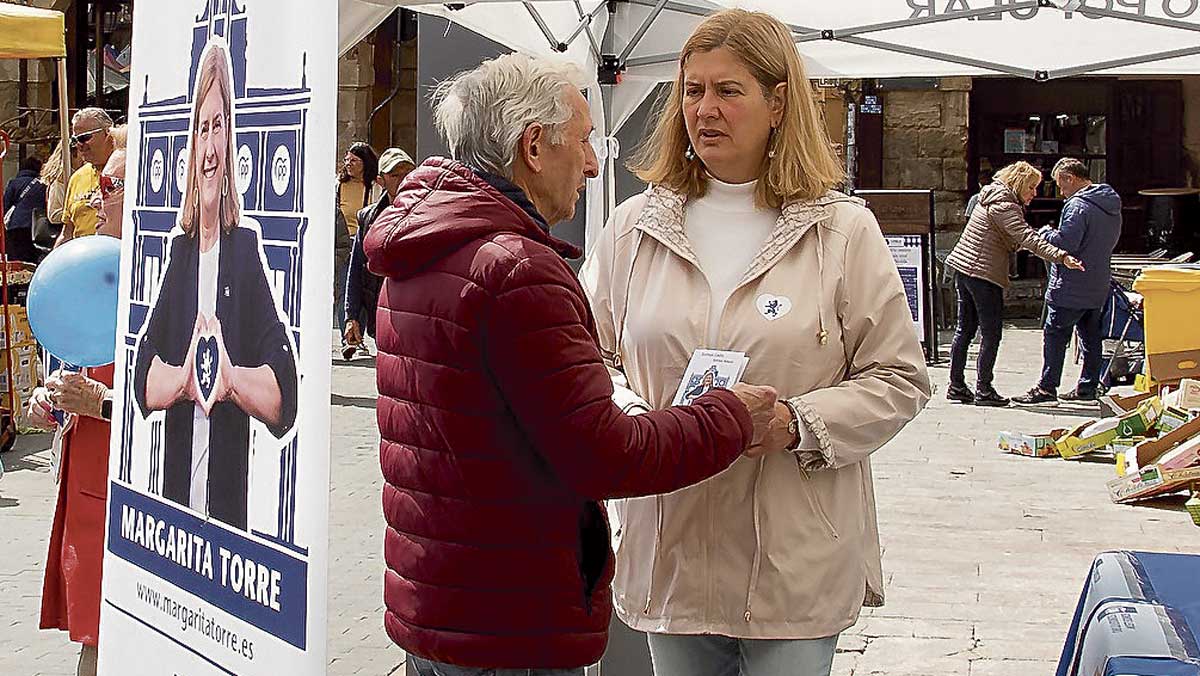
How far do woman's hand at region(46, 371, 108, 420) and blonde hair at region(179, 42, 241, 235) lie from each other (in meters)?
0.94

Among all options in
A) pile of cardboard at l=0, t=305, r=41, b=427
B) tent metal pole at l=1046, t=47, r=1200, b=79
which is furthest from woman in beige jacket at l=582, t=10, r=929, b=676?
pile of cardboard at l=0, t=305, r=41, b=427

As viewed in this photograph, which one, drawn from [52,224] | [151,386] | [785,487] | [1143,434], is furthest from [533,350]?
[52,224]

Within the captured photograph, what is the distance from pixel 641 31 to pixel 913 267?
10.2 meters

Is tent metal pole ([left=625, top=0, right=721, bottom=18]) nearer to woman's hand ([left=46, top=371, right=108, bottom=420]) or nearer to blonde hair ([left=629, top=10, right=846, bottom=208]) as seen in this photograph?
blonde hair ([left=629, top=10, right=846, bottom=208])

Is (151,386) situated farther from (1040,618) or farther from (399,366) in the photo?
(1040,618)

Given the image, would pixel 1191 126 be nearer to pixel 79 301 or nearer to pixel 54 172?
pixel 54 172

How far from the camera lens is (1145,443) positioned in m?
8.83

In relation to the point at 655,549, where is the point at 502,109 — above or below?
above

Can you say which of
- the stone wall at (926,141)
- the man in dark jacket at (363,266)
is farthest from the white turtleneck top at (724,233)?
the stone wall at (926,141)

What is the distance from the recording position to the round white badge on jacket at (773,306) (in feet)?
9.27

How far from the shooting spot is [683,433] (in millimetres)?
2523

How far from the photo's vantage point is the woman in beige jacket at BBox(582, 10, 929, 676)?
112 inches

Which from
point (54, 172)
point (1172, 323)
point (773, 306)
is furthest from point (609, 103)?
point (54, 172)

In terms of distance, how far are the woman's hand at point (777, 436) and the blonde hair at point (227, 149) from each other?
97 cm
